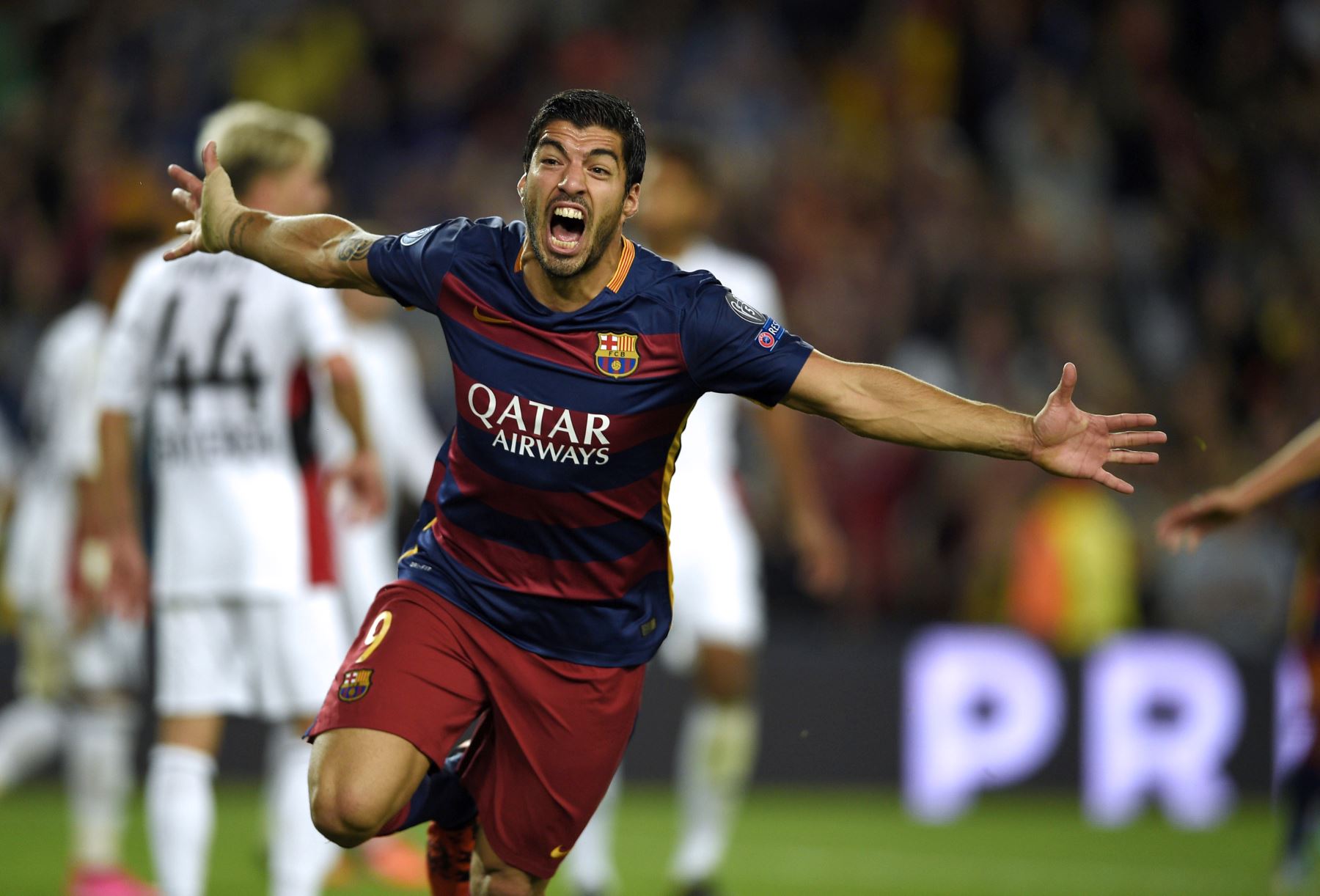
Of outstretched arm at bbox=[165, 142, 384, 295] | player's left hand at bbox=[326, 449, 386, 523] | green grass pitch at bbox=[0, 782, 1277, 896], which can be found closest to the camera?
outstretched arm at bbox=[165, 142, 384, 295]

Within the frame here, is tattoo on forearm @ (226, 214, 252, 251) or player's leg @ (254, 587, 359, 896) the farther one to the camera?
player's leg @ (254, 587, 359, 896)

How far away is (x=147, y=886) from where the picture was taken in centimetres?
729

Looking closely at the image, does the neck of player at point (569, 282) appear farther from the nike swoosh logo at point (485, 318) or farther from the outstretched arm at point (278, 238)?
the outstretched arm at point (278, 238)

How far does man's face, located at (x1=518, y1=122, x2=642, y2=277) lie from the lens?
4352 mm

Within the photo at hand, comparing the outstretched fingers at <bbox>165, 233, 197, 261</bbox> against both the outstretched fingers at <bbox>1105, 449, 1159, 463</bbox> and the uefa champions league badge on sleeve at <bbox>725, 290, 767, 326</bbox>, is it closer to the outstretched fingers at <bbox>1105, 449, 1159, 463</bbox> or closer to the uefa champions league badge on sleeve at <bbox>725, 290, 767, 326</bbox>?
the uefa champions league badge on sleeve at <bbox>725, 290, 767, 326</bbox>

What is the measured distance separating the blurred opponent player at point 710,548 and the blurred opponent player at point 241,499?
1.88 metres

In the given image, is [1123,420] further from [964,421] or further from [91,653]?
[91,653]

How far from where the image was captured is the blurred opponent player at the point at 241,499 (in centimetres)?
563

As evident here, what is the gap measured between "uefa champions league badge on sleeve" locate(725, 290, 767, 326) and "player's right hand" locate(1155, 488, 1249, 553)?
1.70m

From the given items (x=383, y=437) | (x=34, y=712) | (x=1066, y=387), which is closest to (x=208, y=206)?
(x=1066, y=387)

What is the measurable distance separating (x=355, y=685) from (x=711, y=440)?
3.27m

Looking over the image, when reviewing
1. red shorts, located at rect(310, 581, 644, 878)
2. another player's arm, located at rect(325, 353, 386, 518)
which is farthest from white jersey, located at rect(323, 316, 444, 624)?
red shorts, located at rect(310, 581, 644, 878)

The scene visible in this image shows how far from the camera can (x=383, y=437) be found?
885cm

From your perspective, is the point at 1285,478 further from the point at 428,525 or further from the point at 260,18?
the point at 260,18
